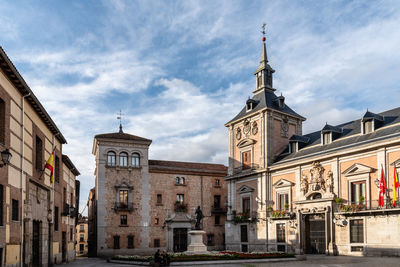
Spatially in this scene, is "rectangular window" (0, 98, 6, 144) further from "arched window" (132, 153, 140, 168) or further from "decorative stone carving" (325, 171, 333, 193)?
"arched window" (132, 153, 140, 168)

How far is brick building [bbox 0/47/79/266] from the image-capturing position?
15.0 meters

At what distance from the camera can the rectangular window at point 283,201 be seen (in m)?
36.6

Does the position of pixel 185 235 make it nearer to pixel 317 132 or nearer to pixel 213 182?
pixel 213 182

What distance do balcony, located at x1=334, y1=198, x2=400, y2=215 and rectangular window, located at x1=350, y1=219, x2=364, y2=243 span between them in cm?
86

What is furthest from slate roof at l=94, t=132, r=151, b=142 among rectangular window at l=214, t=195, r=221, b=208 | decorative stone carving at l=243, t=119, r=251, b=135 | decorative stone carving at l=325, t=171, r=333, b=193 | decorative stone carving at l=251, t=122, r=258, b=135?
decorative stone carving at l=325, t=171, r=333, b=193

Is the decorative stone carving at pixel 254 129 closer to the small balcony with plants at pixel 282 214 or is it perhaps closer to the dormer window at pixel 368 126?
the small balcony with plants at pixel 282 214

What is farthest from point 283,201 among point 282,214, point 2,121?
point 2,121

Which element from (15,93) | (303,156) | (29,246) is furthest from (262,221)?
(15,93)

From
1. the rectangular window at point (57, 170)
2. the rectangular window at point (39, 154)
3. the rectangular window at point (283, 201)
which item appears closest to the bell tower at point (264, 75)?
the rectangular window at point (283, 201)

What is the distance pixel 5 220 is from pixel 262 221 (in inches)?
1116

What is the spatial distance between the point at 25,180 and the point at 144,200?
93.4 feet

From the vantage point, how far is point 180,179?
158 feet

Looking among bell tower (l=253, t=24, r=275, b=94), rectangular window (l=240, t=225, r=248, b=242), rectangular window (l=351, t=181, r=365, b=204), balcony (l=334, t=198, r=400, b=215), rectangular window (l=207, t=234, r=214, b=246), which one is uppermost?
bell tower (l=253, t=24, r=275, b=94)

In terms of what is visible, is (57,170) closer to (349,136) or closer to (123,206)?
(123,206)
